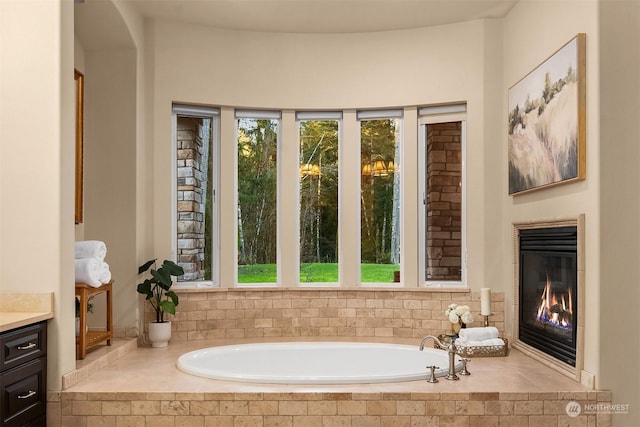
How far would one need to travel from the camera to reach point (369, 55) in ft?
18.3

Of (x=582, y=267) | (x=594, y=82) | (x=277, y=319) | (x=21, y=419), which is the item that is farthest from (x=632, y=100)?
(x=21, y=419)

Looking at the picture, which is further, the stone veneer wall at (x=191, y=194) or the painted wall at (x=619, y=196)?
the stone veneer wall at (x=191, y=194)

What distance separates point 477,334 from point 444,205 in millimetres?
1269

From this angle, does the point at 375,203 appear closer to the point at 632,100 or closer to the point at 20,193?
the point at 632,100

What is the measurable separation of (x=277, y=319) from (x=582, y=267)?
2.65 meters

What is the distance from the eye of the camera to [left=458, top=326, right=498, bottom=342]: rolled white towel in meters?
4.71

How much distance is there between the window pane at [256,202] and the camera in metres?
5.70

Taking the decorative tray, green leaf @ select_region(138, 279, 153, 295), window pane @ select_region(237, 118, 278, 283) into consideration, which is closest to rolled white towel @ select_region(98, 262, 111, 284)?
green leaf @ select_region(138, 279, 153, 295)

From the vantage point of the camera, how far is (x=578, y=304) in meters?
3.81

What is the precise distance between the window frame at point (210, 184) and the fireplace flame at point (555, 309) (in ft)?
8.74

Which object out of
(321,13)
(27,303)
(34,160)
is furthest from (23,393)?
(321,13)

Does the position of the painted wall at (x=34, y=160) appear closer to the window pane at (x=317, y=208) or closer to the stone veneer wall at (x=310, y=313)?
the stone veneer wall at (x=310, y=313)

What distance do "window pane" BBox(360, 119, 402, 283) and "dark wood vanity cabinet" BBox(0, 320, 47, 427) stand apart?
291 centimetres

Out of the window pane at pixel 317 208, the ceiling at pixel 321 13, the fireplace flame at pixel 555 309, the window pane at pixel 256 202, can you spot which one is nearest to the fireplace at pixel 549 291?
the fireplace flame at pixel 555 309
